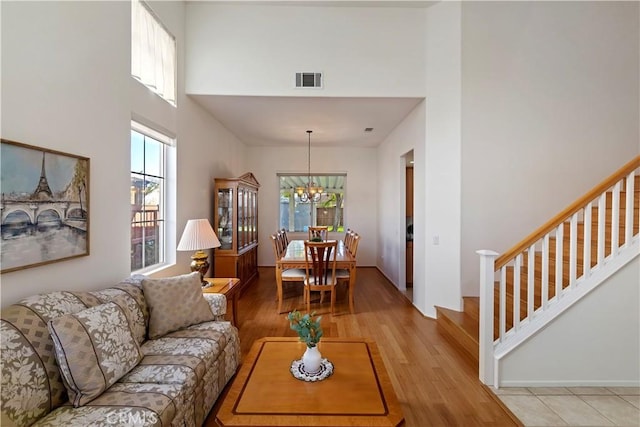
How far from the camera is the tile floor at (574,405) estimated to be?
200 cm

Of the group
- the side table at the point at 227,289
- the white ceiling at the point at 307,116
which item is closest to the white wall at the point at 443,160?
the white ceiling at the point at 307,116

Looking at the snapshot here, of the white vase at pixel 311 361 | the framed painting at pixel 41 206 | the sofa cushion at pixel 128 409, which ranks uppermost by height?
the framed painting at pixel 41 206

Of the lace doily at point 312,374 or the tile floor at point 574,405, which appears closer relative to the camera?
the lace doily at point 312,374

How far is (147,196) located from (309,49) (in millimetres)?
2646

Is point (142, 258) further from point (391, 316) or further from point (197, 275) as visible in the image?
point (391, 316)

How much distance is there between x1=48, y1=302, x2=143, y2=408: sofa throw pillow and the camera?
4.79ft

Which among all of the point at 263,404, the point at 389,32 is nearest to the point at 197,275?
the point at 263,404

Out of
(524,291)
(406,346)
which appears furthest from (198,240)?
(524,291)

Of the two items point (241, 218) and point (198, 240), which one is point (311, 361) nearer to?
point (198, 240)

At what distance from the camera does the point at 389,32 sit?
3803 millimetres

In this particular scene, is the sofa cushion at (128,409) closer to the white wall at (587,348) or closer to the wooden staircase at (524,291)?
the white wall at (587,348)

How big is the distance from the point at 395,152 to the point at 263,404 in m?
4.69

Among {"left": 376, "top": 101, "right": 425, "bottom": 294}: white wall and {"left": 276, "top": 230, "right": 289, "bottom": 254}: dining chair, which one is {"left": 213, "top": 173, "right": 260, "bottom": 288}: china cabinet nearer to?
{"left": 276, "top": 230, "right": 289, "bottom": 254}: dining chair

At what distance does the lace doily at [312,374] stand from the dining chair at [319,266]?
2.03m
